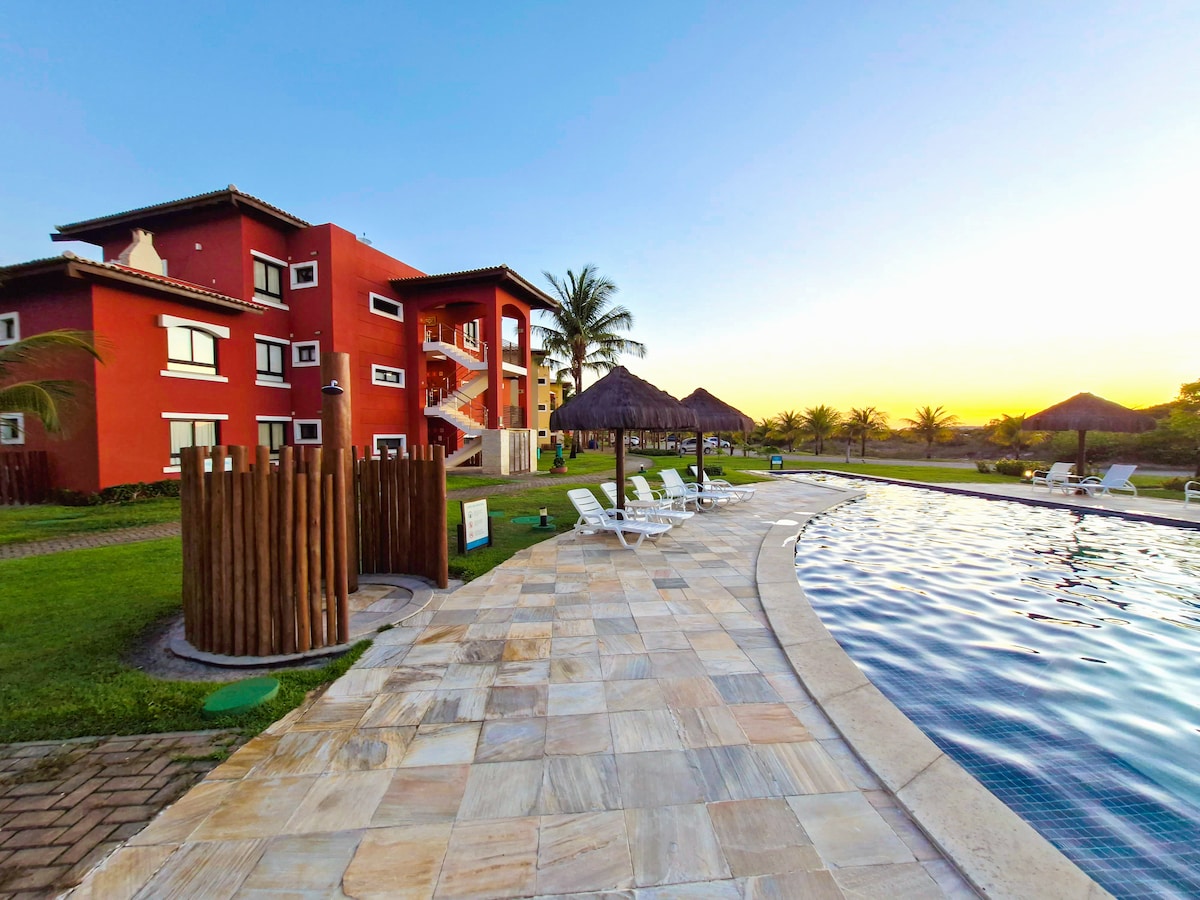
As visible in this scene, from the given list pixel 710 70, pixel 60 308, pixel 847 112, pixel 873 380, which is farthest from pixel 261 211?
pixel 873 380

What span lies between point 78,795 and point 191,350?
1788 centimetres

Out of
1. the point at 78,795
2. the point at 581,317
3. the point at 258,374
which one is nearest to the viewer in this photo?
the point at 78,795

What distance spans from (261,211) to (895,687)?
23614 mm

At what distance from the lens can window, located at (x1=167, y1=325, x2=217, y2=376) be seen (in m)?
15.1

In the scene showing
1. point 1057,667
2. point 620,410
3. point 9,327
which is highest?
point 9,327

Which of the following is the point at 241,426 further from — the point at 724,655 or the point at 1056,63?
the point at 1056,63

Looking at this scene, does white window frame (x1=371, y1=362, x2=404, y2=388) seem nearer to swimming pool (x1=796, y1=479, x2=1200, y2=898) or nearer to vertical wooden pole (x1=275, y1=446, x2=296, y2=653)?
vertical wooden pole (x1=275, y1=446, x2=296, y2=653)

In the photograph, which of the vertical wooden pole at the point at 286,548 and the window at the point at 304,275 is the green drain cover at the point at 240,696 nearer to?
the vertical wooden pole at the point at 286,548

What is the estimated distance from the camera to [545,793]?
8.30ft

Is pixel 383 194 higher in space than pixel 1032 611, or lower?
higher

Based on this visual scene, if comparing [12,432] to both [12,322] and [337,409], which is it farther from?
[337,409]

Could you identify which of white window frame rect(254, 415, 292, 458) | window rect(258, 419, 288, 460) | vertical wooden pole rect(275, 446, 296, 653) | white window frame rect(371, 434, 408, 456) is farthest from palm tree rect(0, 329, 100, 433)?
white window frame rect(371, 434, 408, 456)

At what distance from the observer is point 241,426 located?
17.3 metres

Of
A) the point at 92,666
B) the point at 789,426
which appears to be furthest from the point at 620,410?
the point at 789,426
